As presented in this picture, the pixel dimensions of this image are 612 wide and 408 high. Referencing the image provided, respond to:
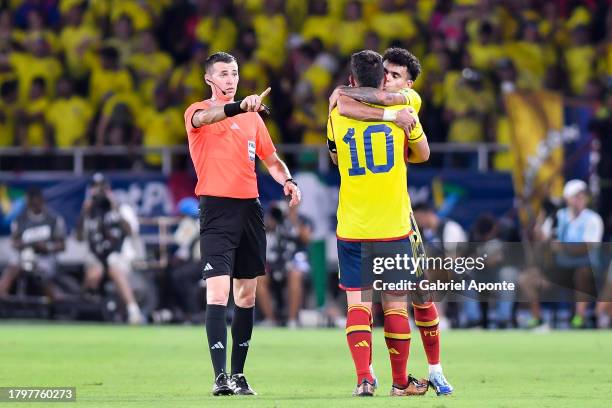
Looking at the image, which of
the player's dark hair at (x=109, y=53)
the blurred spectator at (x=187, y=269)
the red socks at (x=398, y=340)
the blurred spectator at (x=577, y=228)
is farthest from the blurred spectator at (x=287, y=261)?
the red socks at (x=398, y=340)

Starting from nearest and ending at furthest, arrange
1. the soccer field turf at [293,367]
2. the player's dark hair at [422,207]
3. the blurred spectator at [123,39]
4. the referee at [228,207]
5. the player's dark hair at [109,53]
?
1. the soccer field turf at [293,367]
2. the referee at [228,207]
3. the player's dark hair at [422,207]
4. the player's dark hair at [109,53]
5. the blurred spectator at [123,39]

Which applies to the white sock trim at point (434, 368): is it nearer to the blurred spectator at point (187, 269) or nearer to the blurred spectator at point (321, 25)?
the blurred spectator at point (187, 269)

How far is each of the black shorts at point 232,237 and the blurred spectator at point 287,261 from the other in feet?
35.7

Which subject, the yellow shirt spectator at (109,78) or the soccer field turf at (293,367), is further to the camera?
the yellow shirt spectator at (109,78)

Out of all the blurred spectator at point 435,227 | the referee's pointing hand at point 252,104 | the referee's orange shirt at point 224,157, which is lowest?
the blurred spectator at point 435,227

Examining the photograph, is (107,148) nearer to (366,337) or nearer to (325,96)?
(325,96)

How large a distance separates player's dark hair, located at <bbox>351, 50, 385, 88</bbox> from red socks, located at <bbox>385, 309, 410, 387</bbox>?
1565mm

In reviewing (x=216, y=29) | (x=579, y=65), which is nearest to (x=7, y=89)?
(x=216, y=29)

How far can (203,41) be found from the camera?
23.8 metres

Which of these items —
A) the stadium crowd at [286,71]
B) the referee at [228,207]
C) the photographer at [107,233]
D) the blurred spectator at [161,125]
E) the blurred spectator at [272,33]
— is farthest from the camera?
the blurred spectator at [272,33]

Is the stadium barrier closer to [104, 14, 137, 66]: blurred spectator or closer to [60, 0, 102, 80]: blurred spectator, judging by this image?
[60, 0, 102, 80]: blurred spectator

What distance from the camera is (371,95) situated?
→ 10109mm

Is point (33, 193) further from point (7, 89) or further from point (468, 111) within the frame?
point (468, 111)

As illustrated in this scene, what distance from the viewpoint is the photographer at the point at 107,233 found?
22.2m
